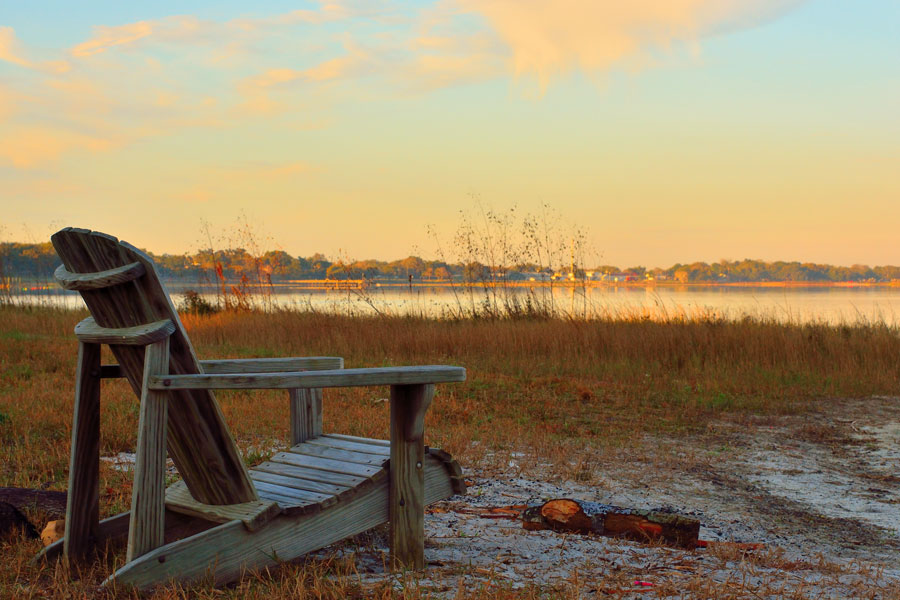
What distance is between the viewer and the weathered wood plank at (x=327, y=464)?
3150mm

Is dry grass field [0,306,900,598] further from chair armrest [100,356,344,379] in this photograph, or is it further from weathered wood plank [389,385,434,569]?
chair armrest [100,356,344,379]

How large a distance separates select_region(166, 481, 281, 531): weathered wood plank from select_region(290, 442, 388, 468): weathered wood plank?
1.71 feet

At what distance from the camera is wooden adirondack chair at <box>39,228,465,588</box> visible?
2.55 metres

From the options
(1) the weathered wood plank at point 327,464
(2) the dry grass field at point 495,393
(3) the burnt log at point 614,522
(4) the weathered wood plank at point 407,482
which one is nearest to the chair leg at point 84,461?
(2) the dry grass field at point 495,393

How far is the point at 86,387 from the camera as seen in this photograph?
2.88 m

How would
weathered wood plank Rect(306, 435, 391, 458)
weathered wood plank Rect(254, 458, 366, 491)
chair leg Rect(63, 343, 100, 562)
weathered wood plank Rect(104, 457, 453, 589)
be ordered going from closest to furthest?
weathered wood plank Rect(104, 457, 453, 589) < chair leg Rect(63, 343, 100, 562) < weathered wood plank Rect(254, 458, 366, 491) < weathered wood plank Rect(306, 435, 391, 458)

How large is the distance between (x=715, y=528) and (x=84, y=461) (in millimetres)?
3225

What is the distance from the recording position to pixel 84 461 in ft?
9.64

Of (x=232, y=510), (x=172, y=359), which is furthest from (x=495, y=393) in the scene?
(x=172, y=359)

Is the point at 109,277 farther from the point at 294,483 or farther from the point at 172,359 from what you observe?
the point at 294,483

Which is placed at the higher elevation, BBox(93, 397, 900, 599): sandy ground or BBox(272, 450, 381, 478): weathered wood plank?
BBox(272, 450, 381, 478): weathered wood plank

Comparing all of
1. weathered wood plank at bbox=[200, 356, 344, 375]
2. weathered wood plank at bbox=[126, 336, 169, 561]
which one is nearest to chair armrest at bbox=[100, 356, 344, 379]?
weathered wood plank at bbox=[200, 356, 344, 375]

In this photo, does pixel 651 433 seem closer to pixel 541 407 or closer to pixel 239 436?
pixel 541 407

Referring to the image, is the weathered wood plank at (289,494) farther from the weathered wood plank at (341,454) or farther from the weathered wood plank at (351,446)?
the weathered wood plank at (351,446)
